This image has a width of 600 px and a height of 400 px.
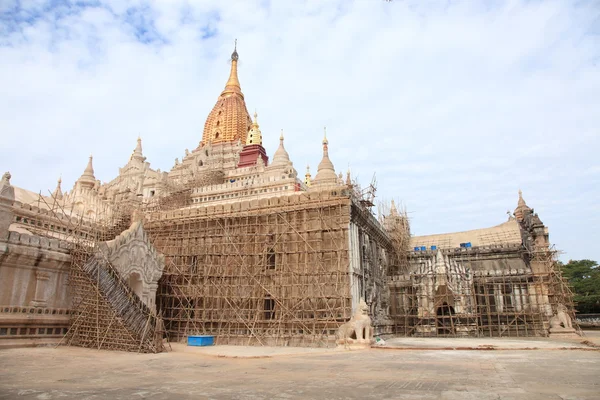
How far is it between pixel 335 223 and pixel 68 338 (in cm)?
1453

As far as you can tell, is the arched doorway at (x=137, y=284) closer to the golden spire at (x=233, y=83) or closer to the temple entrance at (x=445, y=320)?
the temple entrance at (x=445, y=320)

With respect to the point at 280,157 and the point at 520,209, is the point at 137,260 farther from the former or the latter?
the point at 520,209

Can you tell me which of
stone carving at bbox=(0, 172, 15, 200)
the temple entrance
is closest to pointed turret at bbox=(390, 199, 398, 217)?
the temple entrance

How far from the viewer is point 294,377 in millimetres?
11883

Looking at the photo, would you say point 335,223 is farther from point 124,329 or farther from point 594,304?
point 594,304

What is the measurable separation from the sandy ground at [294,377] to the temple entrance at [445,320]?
14.0 meters

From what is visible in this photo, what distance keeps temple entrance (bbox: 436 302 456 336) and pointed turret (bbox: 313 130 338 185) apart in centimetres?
1535

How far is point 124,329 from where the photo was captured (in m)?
19.4

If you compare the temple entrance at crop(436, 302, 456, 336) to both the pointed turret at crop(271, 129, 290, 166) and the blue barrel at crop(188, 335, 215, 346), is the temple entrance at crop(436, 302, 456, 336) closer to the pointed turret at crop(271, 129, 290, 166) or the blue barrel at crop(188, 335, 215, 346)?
the blue barrel at crop(188, 335, 215, 346)

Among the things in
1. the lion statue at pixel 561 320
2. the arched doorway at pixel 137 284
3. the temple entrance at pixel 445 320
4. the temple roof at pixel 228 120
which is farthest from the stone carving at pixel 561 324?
the temple roof at pixel 228 120

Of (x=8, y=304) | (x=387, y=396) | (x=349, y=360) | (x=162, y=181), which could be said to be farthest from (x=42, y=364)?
(x=162, y=181)

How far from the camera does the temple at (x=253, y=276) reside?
814 inches

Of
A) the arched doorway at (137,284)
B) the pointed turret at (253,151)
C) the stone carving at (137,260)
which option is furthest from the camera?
the pointed turret at (253,151)

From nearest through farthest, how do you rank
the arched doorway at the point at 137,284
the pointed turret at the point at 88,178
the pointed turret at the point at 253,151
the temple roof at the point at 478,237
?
1. the arched doorway at the point at 137,284
2. the temple roof at the point at 478,237
3. the pointed turret at the point at 253,151
4. the pointed turret at the point at 88,178
